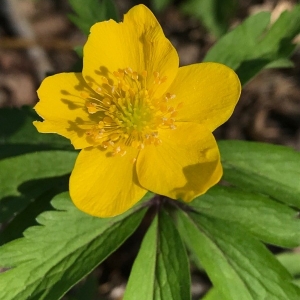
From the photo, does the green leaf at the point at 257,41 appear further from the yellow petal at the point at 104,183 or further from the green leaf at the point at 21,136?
the green leaf at the point at 21,136

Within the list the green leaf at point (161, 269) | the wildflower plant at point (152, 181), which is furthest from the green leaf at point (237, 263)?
the green leaf at point (161, 269)

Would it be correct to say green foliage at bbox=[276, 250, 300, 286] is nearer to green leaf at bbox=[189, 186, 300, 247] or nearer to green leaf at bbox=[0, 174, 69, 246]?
green leaf at bbox=[189, 186, 300, 247]

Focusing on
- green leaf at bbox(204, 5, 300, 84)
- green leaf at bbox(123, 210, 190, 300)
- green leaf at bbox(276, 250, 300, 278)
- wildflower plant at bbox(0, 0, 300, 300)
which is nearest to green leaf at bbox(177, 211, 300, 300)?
wildflower plant at bbox(0, 0, 300, 300)

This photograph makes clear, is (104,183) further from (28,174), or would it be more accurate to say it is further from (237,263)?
(237,263)

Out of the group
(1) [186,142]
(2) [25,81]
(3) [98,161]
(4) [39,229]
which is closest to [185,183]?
(1) [186,142]

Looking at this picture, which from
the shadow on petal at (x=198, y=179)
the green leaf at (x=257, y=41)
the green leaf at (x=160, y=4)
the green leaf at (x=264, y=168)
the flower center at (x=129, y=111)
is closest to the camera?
the shadow on petal at (x=198, y=179)
